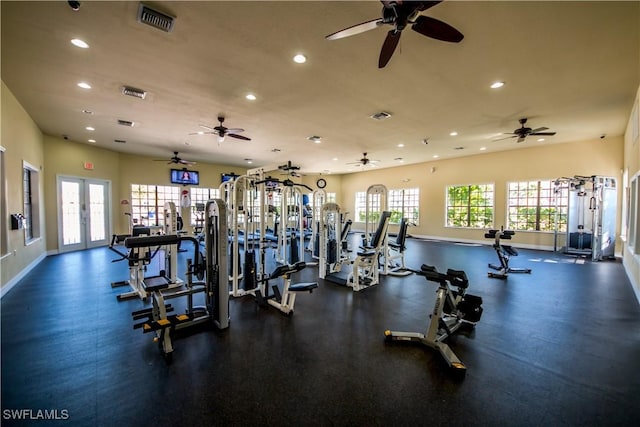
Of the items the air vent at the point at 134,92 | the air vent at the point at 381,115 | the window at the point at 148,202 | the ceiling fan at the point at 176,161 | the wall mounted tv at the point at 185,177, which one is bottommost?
the window at the point at 148,202

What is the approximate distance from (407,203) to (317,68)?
32.2ft

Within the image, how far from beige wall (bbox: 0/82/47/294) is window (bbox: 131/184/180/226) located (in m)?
3.75

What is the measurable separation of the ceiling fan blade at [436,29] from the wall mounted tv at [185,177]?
34.5ft

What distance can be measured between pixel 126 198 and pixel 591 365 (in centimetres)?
1189

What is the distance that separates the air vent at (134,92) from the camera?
13.7 feet

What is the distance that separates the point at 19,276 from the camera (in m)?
4.84

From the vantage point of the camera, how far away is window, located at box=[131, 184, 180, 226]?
9766 mm

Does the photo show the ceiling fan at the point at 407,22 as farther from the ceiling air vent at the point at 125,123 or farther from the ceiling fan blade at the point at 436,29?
the ceiling air vent at the point at 125,123

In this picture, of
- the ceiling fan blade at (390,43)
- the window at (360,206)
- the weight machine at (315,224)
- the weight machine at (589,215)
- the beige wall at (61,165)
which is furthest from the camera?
the window at (360,206)

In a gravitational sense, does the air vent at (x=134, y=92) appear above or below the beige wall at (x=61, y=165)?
above

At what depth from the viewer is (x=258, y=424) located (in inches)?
68.3

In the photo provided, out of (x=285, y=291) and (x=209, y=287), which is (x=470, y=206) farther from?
(x=209, y=287)

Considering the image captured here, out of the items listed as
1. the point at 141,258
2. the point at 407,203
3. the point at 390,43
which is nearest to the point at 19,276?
the point at 141,258

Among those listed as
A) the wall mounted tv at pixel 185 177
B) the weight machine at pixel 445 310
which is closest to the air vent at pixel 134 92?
the weight machine at pixel 445 310
